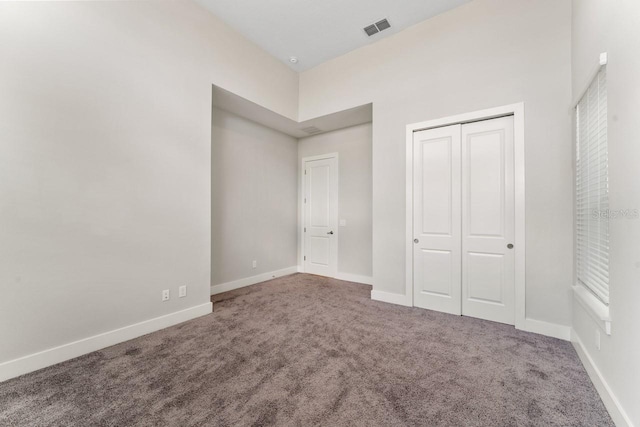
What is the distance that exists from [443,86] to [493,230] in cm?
193

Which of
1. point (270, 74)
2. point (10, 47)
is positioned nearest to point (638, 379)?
point (10, 47)

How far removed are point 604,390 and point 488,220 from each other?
1.75m

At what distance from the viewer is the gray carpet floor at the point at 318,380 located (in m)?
1.57

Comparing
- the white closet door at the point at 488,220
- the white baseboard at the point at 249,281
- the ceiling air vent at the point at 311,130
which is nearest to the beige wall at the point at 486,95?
the white closet door at the point at 488,220

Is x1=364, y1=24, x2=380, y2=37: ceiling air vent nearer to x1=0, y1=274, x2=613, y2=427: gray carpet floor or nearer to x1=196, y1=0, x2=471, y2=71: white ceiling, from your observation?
x1=196, y1=0, x2=471, y2=71: white ceiling

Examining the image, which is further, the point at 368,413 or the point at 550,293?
the point at 550,293

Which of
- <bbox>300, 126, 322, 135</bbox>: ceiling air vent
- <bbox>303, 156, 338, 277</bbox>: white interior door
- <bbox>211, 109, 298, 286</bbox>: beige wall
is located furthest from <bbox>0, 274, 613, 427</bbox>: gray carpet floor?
<bbox>300, 126, 322, 135</bbox>: ceiling air vent

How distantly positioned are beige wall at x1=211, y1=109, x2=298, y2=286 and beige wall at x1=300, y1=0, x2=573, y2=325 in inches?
63.7

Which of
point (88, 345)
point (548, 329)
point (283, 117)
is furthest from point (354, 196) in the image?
point (88, 345)

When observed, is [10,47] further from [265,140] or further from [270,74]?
[265,140]

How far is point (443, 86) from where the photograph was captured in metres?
3.34

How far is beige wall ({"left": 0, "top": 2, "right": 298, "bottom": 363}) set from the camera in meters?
2.01

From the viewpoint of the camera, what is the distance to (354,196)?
16.1 feet

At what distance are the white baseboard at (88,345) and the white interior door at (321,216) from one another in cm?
262
